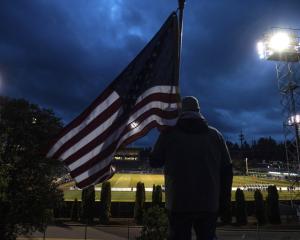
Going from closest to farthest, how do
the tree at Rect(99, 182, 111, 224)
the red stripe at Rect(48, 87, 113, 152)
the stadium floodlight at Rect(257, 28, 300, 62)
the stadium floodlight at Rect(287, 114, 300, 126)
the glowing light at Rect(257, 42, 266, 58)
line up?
the red stripe at Rect(48, 87, 113, 152)
the tree at Rect(99, 182, 111, 224)
the stadium floodlight at Rect(287, 114, 300, 126)
the stadium floodlight at Rect(257, 28, 300, 62)
the glowing light at Rect(257, 42, 266, 58)

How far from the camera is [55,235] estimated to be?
31250 mm

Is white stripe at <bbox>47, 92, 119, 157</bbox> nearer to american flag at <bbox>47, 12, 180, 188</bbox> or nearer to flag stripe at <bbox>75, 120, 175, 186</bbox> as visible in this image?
american flag at <bbox>47, 12, 180, 188</bbox>

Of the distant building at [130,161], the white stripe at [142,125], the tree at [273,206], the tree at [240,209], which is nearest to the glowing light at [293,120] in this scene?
the tree at [273,206]

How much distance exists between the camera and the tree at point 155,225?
18250 mm

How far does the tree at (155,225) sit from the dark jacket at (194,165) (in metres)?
15.0

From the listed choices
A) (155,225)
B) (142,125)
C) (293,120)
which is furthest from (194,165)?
(293,120)

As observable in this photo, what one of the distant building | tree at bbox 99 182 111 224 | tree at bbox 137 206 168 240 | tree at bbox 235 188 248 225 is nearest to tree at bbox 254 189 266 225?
tree at bbox 235 188 248 225

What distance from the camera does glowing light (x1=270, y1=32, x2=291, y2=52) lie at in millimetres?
47031

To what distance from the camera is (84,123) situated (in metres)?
7.12

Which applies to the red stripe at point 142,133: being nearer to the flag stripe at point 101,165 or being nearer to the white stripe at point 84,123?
the flag stripe at point 101,165

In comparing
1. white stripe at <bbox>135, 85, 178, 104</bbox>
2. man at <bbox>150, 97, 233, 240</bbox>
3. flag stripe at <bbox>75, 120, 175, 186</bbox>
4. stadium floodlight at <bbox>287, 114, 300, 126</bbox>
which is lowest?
man at <bbox>150, 97, 233, 240</bbox>

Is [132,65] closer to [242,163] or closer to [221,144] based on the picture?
[221,144]

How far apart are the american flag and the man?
248cm

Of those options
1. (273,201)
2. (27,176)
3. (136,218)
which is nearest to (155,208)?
(27,176)
